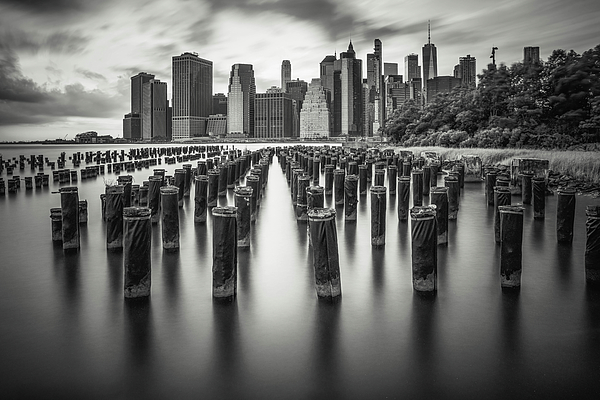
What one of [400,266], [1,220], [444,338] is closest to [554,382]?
[444,338]

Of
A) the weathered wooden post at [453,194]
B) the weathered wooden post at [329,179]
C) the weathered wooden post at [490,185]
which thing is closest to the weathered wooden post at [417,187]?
the weathered wooden post at [453,194]

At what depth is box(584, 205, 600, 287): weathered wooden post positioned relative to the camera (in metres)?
7.16

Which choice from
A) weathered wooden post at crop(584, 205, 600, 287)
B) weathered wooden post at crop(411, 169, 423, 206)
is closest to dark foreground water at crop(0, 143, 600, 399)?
weathered wooden post at crop(584, 205, 600, 287)

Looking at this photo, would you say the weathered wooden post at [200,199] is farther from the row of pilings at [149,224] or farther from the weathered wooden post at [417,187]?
the weathered wooden post at [417,187]

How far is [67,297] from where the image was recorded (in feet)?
24.9

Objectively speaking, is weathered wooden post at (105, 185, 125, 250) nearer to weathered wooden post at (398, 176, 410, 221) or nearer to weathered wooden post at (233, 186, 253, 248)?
weathered wooden post at (233, 186, 253, 248)

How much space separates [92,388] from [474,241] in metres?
8.97

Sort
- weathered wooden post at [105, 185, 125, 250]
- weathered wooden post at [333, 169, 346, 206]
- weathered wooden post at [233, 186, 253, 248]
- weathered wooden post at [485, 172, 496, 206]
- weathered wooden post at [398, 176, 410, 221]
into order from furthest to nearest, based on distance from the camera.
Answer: weathered wooden post at [485, 172, 496, 206], weathered wooden post at [333, 169, 346, 206], weathered wooden post at [398, 176, 410, 221], weathered wooden post at [233, 186, 253, 248], weathered wooden post at [105, 185, 125, 250]

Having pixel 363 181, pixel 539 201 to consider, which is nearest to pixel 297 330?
pixel 539 201

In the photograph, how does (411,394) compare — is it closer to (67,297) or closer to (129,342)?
(129,342)

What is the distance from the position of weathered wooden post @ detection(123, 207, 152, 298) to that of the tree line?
3010 cm

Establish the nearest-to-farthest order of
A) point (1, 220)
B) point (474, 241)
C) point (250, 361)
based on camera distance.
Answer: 1. point (250, 361)
2. point (474, 241)
3. point (1, 220)

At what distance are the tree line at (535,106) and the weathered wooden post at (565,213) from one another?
22503 millimetres

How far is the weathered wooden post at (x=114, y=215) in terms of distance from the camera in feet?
31.6
